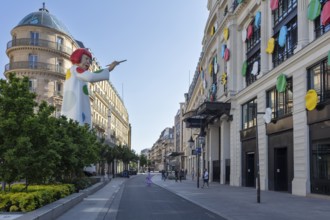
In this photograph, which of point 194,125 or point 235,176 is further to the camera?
point 194,125

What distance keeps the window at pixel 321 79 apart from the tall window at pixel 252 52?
35.6ft

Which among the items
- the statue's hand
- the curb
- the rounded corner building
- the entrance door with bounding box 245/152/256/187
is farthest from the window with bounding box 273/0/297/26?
the rounded corner building

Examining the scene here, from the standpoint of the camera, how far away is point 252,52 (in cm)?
3756

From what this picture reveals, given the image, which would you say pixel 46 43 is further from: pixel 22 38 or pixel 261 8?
pixel 261 8

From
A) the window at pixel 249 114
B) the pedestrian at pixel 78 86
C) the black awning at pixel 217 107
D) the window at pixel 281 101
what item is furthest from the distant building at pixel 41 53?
the window at pixel 281 101

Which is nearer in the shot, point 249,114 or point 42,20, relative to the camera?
point 249,114

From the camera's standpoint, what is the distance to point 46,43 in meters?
58.8

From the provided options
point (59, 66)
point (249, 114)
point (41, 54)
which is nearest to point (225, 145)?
point (249, 114)

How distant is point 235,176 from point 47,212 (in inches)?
1200

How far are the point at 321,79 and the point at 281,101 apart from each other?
5.99m

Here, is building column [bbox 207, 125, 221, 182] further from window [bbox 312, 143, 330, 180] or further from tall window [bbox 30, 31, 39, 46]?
window [bbox 312, 143, 330, 180]

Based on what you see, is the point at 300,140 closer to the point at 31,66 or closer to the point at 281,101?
the point at 281,101

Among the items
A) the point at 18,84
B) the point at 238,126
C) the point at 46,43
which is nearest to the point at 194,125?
the point at 238,126

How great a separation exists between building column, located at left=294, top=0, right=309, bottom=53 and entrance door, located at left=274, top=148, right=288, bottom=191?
7902 mm
